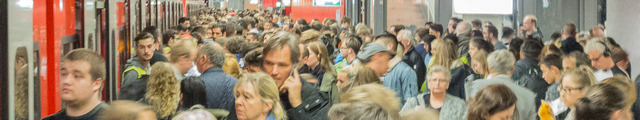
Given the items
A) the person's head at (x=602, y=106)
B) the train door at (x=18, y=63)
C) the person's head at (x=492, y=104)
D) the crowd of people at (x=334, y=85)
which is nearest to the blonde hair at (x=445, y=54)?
the crowd of people at (x=334, y=85)

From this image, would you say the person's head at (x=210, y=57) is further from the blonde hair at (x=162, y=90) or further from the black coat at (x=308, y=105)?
the black coat at (x=308, y=105)

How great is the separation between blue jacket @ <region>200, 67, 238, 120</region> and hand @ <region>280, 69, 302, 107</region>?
0.35m

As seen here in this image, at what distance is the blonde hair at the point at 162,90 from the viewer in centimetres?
454

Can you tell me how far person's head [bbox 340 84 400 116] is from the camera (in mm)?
3642

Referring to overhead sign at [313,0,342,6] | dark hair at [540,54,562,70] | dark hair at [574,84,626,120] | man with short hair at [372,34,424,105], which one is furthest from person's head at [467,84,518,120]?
overhead sign at [313,0,342,6]

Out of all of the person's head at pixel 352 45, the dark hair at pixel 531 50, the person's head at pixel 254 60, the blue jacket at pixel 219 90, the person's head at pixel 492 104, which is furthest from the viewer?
the person's head at pixel 352 45

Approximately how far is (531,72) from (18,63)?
4.47 meters

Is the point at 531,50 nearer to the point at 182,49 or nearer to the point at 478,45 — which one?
the point at 478,45

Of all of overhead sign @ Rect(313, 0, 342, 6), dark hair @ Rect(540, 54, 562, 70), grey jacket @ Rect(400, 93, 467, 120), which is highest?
overhead sign @ Rect(313, 0, 342, 6)

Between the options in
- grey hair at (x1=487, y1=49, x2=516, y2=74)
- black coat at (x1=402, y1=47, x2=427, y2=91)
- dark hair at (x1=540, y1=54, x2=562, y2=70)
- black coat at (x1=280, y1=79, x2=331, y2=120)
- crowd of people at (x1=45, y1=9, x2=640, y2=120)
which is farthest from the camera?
black coat at (x1=402, y1=47, x2=427, y2=91)

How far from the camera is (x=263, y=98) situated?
377cm

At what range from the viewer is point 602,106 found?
394cm

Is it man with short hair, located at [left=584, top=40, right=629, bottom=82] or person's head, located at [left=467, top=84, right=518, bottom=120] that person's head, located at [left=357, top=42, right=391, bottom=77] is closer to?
person's head, located at [left=467, top=84, right=518, bottom=120]

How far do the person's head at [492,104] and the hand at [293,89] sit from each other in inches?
34.5
